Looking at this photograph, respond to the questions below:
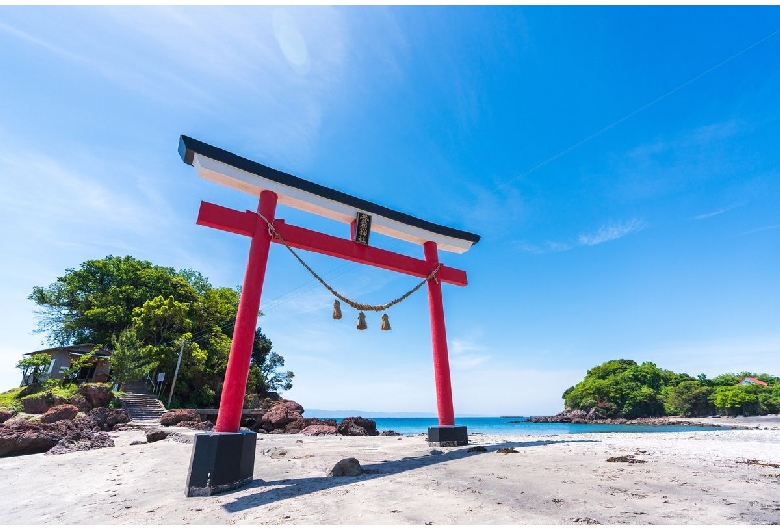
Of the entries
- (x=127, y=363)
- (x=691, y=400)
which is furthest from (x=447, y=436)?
(x=691, y=400)

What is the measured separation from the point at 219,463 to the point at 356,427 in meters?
12.2

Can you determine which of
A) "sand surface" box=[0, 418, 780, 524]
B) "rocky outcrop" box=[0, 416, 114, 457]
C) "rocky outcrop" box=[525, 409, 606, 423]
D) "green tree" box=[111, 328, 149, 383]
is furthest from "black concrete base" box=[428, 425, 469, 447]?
"rocky outcrop" box=[525, 409, 606, 423]

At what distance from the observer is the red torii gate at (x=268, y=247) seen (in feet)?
17.4

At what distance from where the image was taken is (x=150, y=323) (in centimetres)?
2569

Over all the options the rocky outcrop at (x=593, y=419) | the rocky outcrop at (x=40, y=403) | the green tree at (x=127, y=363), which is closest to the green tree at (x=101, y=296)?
the green tree at (x=127, y=363)

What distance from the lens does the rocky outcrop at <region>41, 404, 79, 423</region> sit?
12703 mm

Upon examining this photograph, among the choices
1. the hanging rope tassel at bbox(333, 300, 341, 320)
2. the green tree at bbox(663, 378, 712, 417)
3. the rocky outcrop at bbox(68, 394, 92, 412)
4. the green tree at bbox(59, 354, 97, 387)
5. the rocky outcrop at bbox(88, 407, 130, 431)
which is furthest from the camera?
the green tree at bbox(663, 378, 712, 417)

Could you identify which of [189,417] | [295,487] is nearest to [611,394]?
[189,417]

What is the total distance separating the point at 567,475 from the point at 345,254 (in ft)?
18.9

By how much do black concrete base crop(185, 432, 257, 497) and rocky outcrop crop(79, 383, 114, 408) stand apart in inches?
724

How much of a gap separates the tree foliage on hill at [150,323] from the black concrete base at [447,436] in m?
20.2

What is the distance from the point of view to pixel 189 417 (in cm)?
1662

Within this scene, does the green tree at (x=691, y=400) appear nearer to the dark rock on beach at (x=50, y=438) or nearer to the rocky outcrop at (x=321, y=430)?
the rocky outcrop at (x=321, y=430)

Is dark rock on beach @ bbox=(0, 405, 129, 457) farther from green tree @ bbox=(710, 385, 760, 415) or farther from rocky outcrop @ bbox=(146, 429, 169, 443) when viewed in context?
green tree @ bbox=(710, 385, 760, 415)
